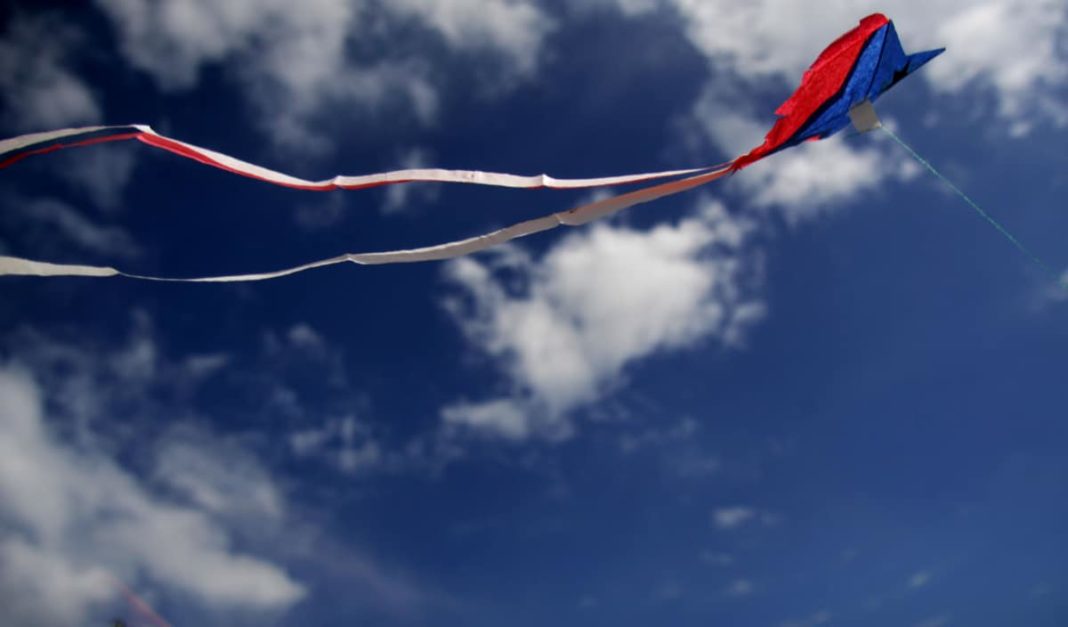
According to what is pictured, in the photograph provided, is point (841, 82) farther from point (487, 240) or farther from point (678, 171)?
point (487, 240)

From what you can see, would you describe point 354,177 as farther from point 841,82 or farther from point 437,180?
point 841,82

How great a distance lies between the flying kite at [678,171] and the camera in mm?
8523

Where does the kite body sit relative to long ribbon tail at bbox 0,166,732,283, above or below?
above

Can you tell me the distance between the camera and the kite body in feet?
28.0

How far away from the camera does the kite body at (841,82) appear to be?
8523mm

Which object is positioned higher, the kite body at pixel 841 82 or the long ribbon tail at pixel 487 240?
the kite body at pixel 841 82

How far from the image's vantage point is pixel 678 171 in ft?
27.5

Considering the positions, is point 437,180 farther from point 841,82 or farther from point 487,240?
point 841,82

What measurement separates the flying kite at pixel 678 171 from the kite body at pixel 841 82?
1 centimetres

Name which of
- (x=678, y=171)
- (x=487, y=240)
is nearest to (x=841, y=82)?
(x=678, y=171)

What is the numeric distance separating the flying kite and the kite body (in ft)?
0.04

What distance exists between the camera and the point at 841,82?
8.78m

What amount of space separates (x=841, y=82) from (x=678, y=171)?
8.46 ft

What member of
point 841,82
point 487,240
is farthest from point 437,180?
point 841,82
